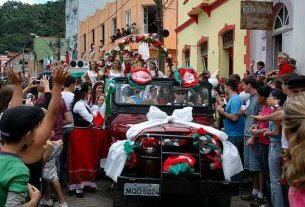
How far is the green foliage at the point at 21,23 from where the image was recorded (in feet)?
270

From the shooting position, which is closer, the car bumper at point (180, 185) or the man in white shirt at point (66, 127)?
the car bumper at point (180, 185)

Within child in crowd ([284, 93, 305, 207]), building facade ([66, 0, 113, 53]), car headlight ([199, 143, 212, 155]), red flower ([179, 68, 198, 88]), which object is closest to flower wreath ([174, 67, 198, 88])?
red flower ([179, 68, 198, 88])

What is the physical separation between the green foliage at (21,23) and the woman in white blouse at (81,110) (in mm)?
70063

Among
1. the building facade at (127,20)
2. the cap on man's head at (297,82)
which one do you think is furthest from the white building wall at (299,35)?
the building facade at (127,20)

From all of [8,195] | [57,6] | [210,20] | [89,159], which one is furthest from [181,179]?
[57,6]

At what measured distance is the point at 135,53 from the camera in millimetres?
11602

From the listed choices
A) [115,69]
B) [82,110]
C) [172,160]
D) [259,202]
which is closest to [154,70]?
[115,69]

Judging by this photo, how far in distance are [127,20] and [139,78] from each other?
1021 inches

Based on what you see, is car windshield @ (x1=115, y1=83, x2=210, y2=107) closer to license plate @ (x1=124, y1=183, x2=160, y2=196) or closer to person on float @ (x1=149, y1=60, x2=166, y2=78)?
person on float @ (x1=149, y1=60, x2=166, y2=78)

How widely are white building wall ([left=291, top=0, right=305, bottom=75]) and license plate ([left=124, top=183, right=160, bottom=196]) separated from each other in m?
4.78

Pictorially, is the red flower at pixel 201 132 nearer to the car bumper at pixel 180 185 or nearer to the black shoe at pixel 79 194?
the car bumper at pixel 180 185

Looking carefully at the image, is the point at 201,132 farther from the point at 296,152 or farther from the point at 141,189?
the point at 296,152

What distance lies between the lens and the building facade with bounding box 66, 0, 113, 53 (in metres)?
49.5

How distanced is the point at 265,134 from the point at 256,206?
4.44ft
